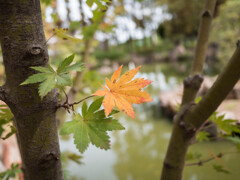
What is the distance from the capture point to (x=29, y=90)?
11.9 inches

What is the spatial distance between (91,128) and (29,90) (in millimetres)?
121

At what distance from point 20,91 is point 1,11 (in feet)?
0.40

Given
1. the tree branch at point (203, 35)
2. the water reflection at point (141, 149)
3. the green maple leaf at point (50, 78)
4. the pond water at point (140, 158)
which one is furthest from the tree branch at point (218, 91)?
the water reflection at point (141, 149)

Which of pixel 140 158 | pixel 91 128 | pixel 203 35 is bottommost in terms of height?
pixel 140 158

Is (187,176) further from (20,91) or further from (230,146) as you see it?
(20,91)

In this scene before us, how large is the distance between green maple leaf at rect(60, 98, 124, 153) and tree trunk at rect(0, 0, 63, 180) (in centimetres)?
4

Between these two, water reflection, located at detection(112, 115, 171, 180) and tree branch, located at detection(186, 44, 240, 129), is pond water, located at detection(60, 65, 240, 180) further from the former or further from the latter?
tree branch, located at detection(186, 44, 240, 129)

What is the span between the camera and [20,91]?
300mm

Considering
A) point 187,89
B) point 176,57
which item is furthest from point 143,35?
point 187,89

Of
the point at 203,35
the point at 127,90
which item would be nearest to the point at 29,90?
the point at 127,90

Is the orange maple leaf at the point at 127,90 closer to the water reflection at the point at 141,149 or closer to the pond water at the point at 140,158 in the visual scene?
the pond water at the point at 140,158

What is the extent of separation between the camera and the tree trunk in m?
0.28

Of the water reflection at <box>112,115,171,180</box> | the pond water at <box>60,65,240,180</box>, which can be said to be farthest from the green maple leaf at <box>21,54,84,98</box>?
the water reflection at <box>112,115,171,180</box>

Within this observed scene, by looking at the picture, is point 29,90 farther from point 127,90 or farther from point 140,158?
point 140,158
